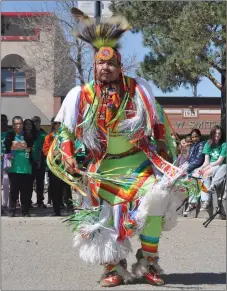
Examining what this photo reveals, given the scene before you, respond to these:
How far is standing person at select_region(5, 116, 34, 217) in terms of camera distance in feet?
35.8

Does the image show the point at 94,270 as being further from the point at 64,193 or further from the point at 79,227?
the point at 64,193

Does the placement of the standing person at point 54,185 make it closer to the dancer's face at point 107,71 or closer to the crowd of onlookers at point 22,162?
the crowd of onlookers at point 22,162

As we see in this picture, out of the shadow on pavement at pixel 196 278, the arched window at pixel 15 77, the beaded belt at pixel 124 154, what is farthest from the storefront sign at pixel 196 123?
the beaded belt at pixel 124 154

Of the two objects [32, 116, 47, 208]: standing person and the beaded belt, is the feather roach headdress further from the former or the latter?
[32, 116, 47, 208]: standing person

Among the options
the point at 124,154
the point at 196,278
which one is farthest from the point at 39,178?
the point at 124,154

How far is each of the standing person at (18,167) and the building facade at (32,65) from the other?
56.5ft

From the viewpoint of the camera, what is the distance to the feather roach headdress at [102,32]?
5.62 meters

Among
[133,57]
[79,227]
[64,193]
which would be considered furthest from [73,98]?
[133,57]

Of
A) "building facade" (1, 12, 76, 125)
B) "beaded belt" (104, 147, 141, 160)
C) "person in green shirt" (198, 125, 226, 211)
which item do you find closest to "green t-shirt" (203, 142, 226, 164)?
"person in green shirt" (198, 125, 226, 211)

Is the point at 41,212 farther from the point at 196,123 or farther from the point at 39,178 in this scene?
the point at 196,123

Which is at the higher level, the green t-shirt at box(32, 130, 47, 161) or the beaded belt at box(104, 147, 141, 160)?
the beaded belt at box(104, 147, 141, 160)

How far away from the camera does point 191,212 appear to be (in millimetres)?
11812

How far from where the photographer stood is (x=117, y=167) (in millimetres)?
5527

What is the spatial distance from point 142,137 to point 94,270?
4.62ft
